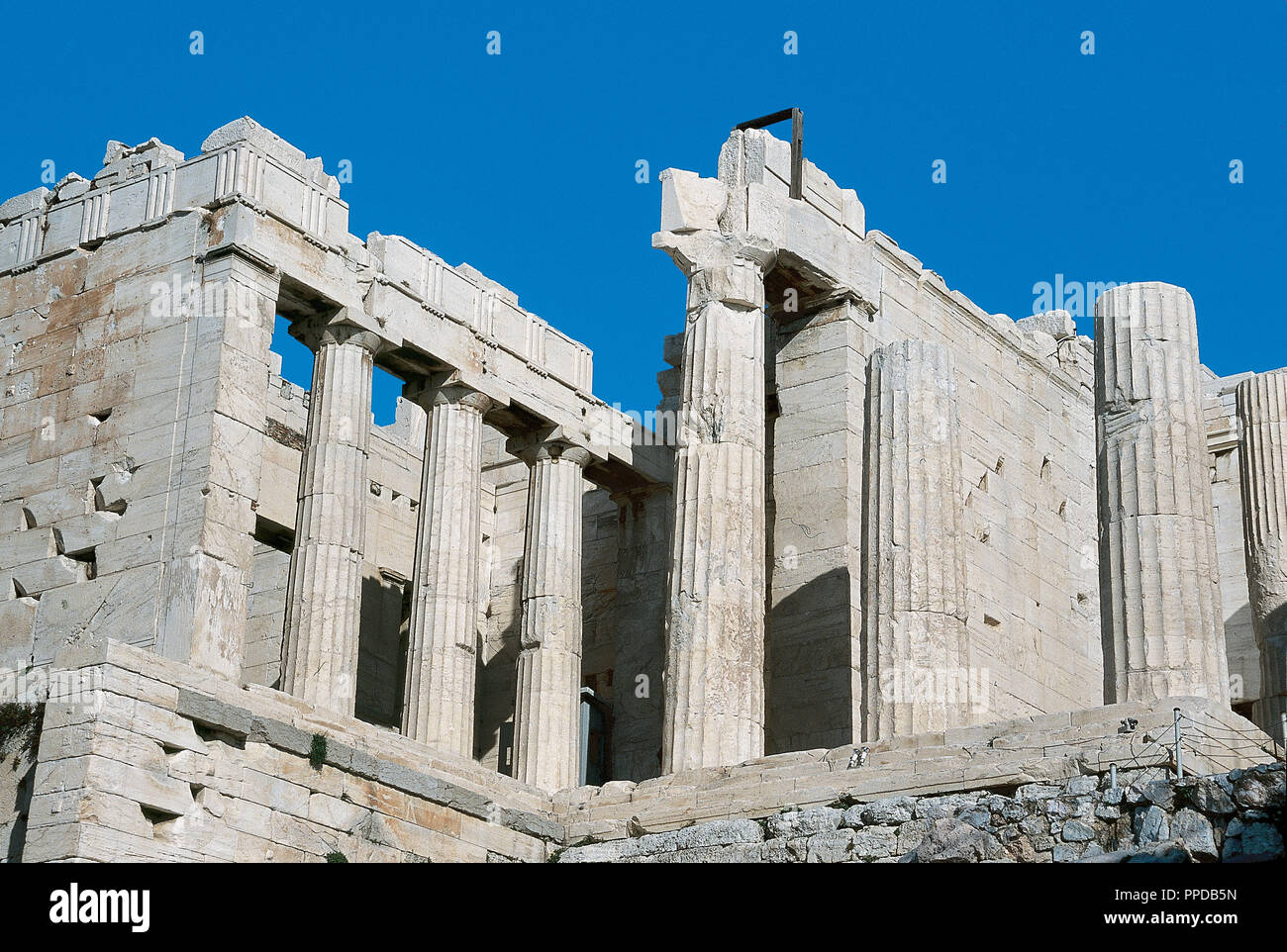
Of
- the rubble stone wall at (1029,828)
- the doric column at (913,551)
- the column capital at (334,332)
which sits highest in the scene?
the column capital at (334,332)

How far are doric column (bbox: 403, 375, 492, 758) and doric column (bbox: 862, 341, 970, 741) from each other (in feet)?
21.7

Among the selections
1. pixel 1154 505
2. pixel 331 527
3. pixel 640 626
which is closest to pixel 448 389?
pixel 331 527

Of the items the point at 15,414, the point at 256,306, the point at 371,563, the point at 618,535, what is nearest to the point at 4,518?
the point at 15,414

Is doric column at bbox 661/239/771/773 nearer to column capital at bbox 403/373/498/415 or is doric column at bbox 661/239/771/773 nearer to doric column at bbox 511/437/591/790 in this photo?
column capital at bbox 403/373/498/415

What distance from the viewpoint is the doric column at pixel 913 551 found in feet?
94.3

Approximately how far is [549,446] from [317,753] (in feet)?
40.6

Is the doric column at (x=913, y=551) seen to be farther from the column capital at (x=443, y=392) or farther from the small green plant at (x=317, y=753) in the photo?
the column capital at (x=443, y=392)

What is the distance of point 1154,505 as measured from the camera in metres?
28.1

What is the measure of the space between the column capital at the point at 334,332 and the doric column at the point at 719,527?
198 inches

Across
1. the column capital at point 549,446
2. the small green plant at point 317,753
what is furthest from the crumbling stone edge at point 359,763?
the column capital at point 549,446

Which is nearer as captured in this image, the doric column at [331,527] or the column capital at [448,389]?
the doric column at [331,527]

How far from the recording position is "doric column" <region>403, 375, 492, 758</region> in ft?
110

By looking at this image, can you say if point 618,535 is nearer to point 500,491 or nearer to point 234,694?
point 500,491

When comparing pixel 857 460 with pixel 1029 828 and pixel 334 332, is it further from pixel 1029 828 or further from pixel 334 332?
pixel 1029 828
